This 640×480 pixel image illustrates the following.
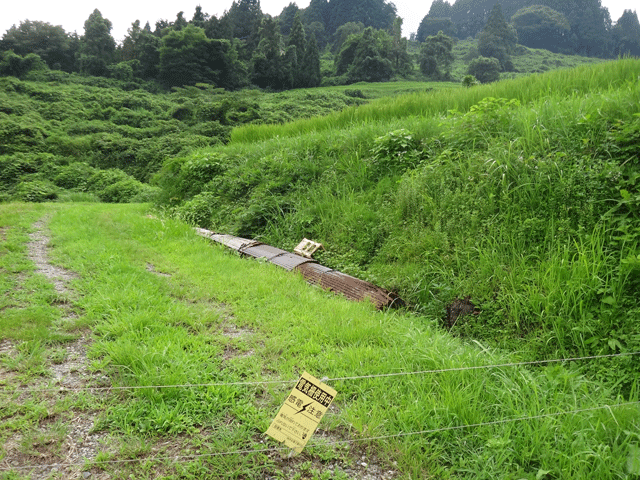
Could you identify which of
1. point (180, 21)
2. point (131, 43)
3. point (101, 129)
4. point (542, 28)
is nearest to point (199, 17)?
point (180, 21)

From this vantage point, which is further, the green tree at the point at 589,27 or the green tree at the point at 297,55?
the green tree at the point at 297,55

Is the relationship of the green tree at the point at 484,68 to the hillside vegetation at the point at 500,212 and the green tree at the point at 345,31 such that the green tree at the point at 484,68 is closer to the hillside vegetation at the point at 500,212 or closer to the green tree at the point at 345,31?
the green tree at the point at 345,31

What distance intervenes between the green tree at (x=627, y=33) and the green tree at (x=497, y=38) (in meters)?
9.39

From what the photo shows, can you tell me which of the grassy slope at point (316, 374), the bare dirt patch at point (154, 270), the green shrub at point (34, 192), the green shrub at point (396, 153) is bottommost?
the green shrub at point (34, 192)

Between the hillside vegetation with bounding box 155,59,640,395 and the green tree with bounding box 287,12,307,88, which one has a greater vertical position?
the green tree with bounding box 287,12,307,88

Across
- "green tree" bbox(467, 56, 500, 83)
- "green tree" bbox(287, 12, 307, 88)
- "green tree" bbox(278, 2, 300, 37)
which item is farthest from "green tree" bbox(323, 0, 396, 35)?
"green tree" bbox(467, 56, 500, 83)

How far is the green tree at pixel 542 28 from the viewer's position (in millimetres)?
40397

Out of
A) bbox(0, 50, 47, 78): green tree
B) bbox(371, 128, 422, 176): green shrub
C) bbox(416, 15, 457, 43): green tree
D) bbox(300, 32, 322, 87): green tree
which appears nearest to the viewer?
bbox(371, 128, 422, 176): green shrub

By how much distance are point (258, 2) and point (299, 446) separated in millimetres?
62209

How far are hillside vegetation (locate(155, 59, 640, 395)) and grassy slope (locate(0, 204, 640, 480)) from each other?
1.36 ft

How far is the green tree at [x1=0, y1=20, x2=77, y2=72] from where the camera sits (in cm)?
3412

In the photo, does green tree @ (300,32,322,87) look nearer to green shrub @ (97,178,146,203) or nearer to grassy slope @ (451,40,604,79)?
grassy slope @ (451,40,604,79)

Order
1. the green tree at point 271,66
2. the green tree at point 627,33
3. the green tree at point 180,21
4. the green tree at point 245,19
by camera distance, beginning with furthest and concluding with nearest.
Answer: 1. the green tree at point 245,19
2. the green tree at point 180,21
3. the green tree at point 271,66
4. the green tree at point 627,33

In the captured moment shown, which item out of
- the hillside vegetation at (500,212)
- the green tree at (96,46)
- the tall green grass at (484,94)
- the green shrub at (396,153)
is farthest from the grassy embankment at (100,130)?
the green shrub at (396,153)
